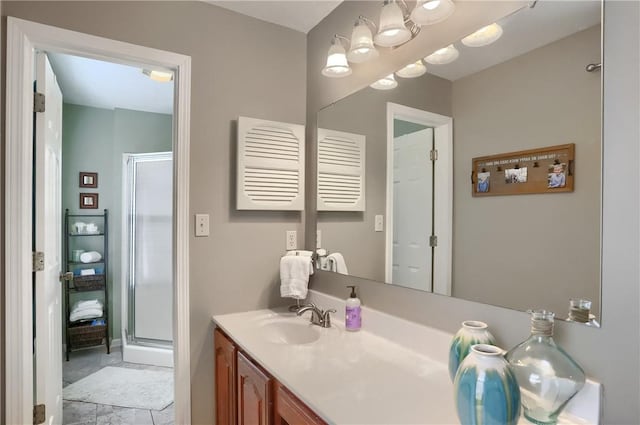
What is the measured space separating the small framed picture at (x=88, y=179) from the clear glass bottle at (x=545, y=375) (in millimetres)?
3954

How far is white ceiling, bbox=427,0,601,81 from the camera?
3.04ft

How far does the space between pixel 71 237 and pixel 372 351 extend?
11.3 ft

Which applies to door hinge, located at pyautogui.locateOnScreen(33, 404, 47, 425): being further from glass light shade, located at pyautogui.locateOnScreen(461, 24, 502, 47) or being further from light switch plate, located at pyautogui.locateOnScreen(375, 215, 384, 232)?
glass light shade, located at pyautogui.locateOnScreen(461, 24, 502, 47)

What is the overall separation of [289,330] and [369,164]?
92 cm

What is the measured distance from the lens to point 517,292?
1.04 meters

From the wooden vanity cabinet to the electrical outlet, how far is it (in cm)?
60

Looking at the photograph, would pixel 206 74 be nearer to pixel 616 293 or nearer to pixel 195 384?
pixel 195 384

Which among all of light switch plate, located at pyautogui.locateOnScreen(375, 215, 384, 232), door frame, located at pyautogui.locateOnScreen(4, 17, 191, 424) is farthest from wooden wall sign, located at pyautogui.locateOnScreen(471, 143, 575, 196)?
door frame, located at pyautogui.locateOnScreen(4, 17, 191, 424)

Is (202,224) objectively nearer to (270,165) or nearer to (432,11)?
(270,165)

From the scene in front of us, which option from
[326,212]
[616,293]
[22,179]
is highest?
[22,179]

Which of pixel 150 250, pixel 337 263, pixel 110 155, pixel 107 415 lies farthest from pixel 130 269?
pixel 337 263

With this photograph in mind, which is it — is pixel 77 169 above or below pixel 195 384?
above

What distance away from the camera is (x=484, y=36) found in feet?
3.80

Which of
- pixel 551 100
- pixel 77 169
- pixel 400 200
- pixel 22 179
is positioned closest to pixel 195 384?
pixel 22 179
